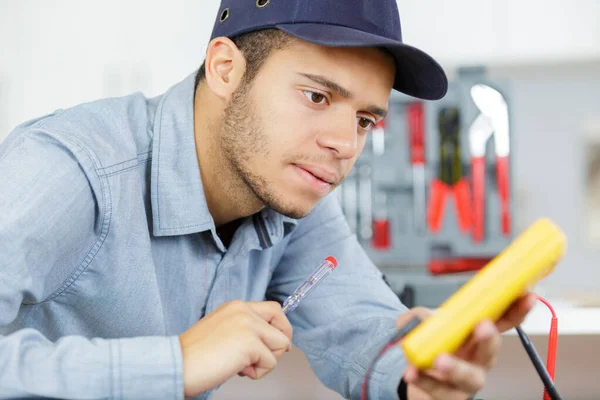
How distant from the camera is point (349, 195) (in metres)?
1.85

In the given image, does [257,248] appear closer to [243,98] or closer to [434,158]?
[243,98]

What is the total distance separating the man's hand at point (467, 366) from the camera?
0.55 metres

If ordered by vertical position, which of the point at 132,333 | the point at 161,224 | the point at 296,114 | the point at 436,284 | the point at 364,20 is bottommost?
the point at 436,284

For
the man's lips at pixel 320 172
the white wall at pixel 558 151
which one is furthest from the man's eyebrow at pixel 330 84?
the white wall at pixel 558 151

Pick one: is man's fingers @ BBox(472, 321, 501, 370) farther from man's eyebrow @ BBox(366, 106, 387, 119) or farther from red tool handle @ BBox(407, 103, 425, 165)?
red tool handle @ BBox(407, 103, 425, 165)

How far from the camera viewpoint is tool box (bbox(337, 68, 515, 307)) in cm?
176

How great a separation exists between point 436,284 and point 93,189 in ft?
3.07

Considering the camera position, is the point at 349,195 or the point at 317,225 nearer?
the point at 317,225

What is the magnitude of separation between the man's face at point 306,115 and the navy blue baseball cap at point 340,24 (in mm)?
27

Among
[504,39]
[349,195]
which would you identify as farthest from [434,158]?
[504,39]

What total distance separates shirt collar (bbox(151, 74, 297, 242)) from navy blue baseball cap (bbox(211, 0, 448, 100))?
15cm

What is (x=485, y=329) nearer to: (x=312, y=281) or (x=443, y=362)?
(x=443, y=362)

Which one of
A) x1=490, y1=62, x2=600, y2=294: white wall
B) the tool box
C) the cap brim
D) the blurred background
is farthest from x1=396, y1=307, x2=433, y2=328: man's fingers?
x1=490, y1=62, x2=600, y2=294: white wall

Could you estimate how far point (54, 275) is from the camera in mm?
787
